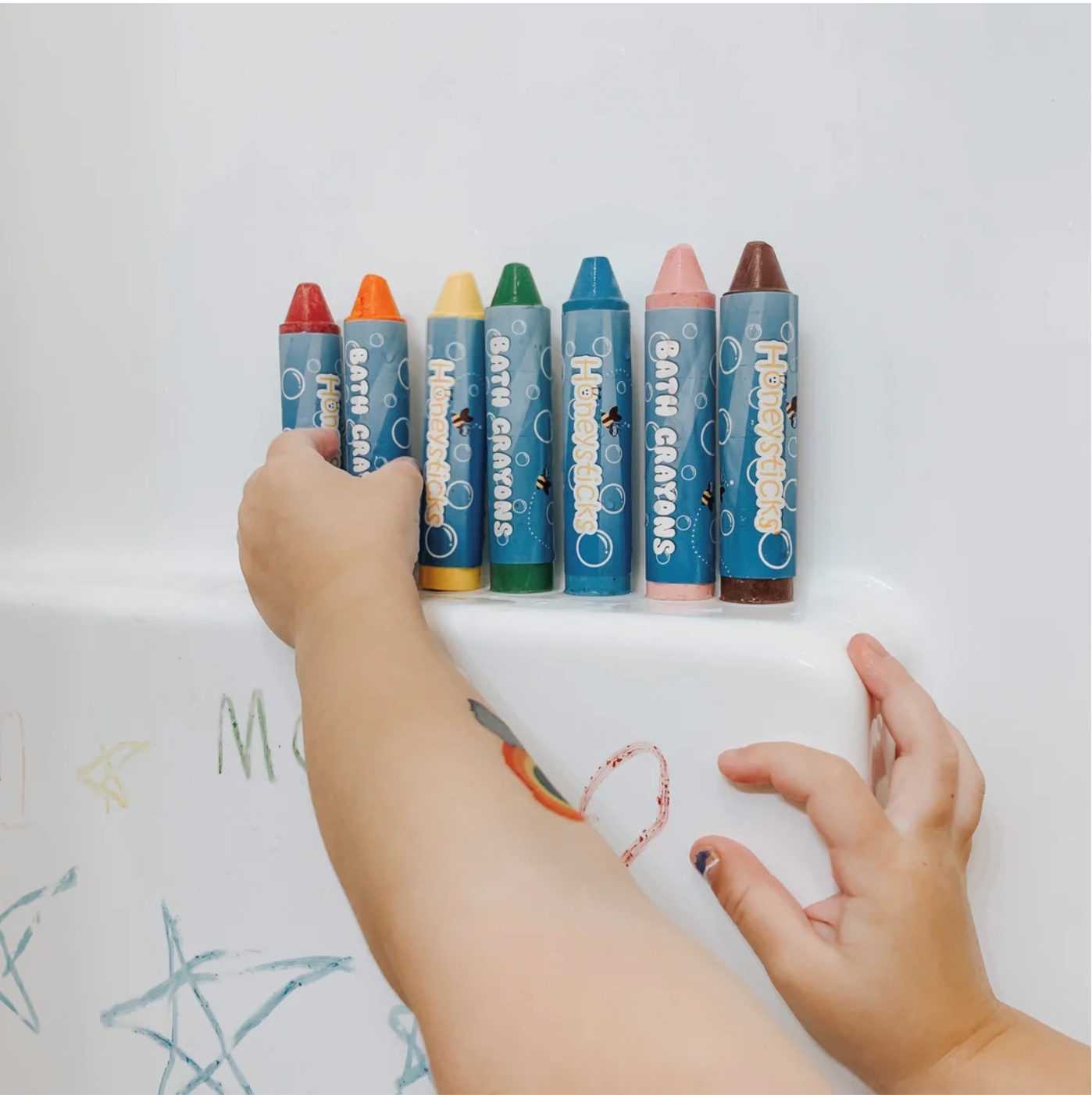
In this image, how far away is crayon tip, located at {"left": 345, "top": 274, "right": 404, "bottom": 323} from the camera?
0.67 metres

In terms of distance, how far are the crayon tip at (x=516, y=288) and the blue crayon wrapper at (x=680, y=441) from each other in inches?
3.3

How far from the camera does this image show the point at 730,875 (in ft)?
1.72

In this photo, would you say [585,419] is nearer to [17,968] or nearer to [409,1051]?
[409,1051]

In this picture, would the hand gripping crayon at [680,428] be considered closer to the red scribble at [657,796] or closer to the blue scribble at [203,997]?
the red scribble at [657,796]

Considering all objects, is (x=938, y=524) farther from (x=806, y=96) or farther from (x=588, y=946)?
(x=588, y=946)

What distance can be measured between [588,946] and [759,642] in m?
0.25

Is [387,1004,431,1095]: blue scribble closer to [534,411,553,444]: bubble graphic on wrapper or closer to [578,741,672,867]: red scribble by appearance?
[578,741,672,867]: red scribble

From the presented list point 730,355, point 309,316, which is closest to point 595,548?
point 730,355

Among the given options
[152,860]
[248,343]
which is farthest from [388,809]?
[248,343]

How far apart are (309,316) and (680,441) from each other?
0.94 ft

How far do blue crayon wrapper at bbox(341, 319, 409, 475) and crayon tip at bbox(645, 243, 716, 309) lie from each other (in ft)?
0.61

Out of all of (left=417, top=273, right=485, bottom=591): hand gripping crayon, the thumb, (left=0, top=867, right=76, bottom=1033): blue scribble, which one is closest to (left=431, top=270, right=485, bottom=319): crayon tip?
(left=417, top=273, right=485, bottom=591): hand gripping crayon

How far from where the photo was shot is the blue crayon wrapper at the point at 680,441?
0.60 metres

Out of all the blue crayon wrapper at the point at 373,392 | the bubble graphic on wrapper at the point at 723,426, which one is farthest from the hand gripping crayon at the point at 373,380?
the bubble graphic on wrapper at the point at 723,426
